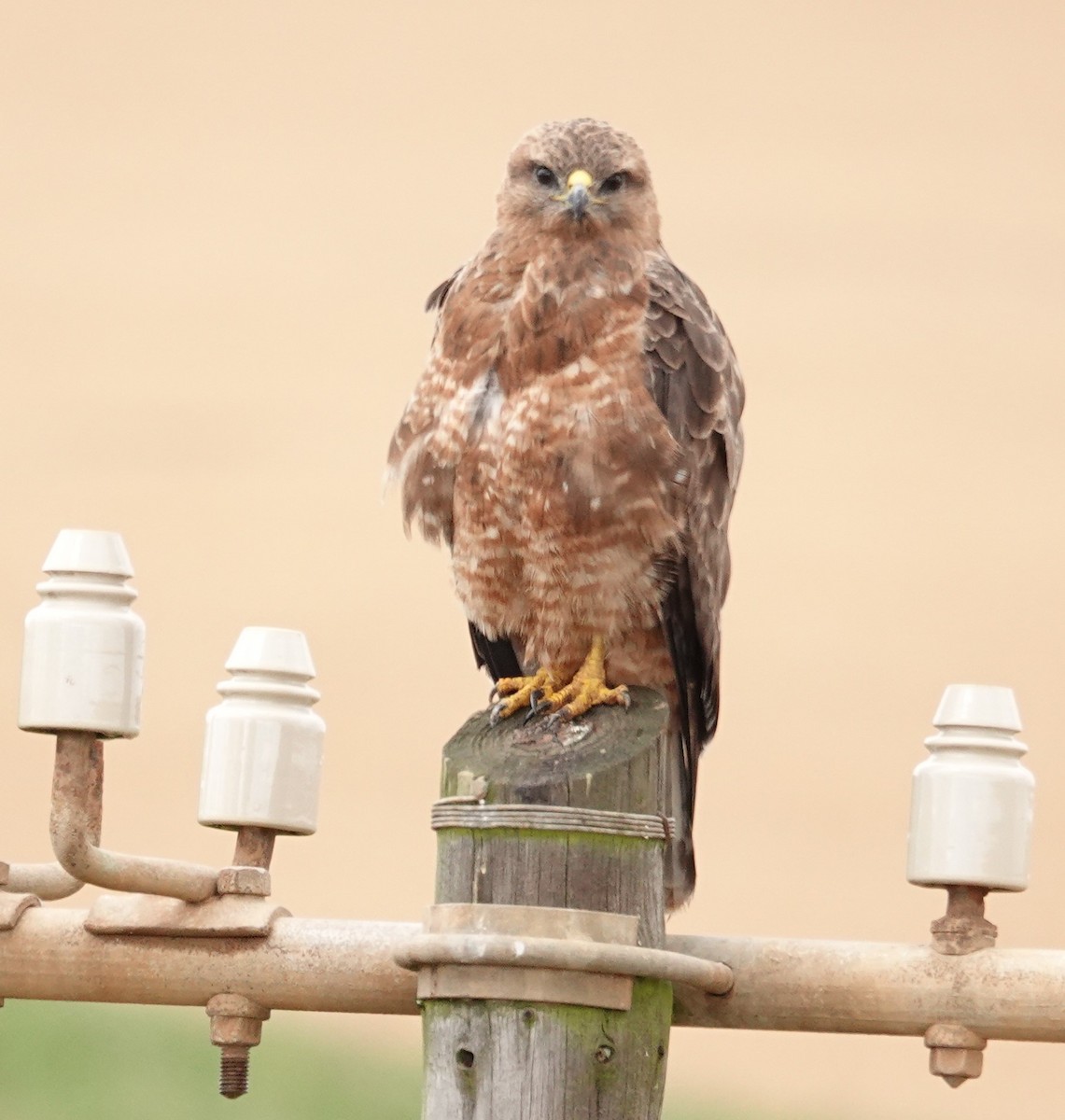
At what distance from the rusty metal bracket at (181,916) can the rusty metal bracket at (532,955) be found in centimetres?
70

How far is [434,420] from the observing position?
13.4 feet

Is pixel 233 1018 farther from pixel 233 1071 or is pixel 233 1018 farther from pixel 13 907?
pixel 13 907

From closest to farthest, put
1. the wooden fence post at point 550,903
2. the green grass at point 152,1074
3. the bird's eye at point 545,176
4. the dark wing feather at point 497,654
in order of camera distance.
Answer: the wooden fence post at point 550,903 < the bird's eye at point 545,176 < the dark wing feather at point 497,654 < the green grass at point 152,1074

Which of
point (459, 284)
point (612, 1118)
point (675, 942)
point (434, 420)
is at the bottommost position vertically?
point (612, 1118)

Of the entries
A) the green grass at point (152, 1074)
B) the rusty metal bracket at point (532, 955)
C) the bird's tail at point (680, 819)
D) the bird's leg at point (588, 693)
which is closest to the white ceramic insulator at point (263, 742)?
→ the bird's leg at point (588, 693)

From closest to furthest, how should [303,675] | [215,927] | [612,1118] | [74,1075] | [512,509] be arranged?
[612,1118], [215,927], [303,675], [512,509], [74,1075]

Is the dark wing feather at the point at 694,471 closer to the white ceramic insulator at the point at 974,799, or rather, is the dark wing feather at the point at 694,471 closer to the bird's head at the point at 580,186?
the bird's head at the point at 580,186

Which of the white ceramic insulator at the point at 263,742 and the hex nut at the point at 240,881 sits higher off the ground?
the white ceramic insulator at the point at 263,742

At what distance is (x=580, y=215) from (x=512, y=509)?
2.18 feet

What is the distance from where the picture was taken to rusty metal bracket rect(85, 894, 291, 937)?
3441 mm

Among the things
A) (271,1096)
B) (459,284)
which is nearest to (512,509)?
(459,284)

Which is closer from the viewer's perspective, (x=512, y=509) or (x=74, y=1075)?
(x=512, y=509)

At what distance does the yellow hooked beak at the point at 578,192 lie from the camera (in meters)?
4.05

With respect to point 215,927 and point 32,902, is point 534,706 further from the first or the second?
point 32,902
